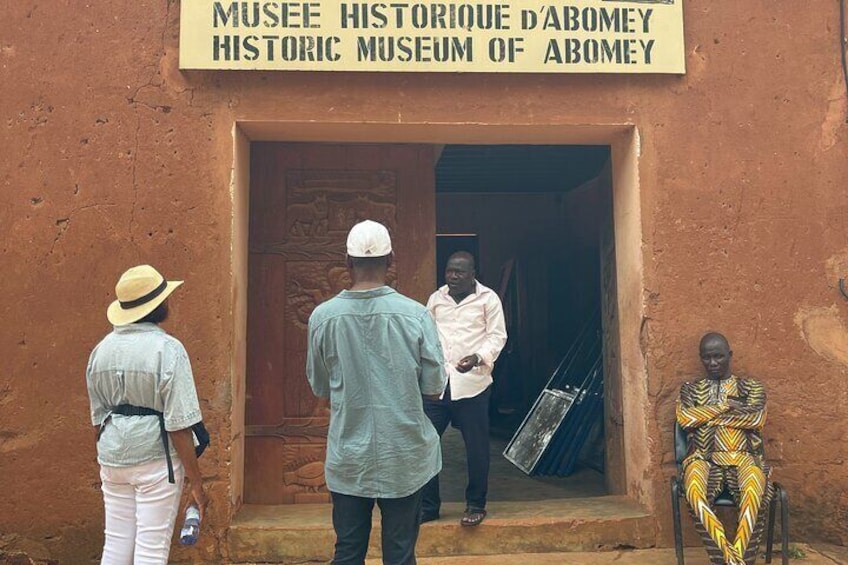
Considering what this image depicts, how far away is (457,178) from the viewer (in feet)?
26.5

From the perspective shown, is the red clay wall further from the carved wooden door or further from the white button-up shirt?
the white button-up shirt

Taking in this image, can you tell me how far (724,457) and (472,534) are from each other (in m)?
1.40

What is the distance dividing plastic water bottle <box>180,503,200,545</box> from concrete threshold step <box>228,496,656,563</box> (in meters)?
1.34

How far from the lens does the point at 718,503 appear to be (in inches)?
145

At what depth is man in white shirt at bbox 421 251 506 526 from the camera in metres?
4.10

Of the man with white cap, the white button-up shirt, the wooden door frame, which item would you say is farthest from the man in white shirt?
the man with white cap

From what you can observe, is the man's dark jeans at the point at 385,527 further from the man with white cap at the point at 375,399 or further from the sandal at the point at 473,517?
the sandal at the point at 473,517

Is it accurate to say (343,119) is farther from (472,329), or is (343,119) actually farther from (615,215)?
(615,215)

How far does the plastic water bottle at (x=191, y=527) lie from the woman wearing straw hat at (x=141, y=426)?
7 centimetres

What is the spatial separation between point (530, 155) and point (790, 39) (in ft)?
9.31

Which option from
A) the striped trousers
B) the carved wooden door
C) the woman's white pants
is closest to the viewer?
the woman's white pants

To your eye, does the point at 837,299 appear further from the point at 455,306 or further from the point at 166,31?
the point at 166,31

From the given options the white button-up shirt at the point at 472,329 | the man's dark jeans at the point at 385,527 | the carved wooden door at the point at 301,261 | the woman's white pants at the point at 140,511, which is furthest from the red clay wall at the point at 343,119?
the man's dark jeans at the point at 385,527

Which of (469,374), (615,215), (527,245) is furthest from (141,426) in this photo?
(527,245)
